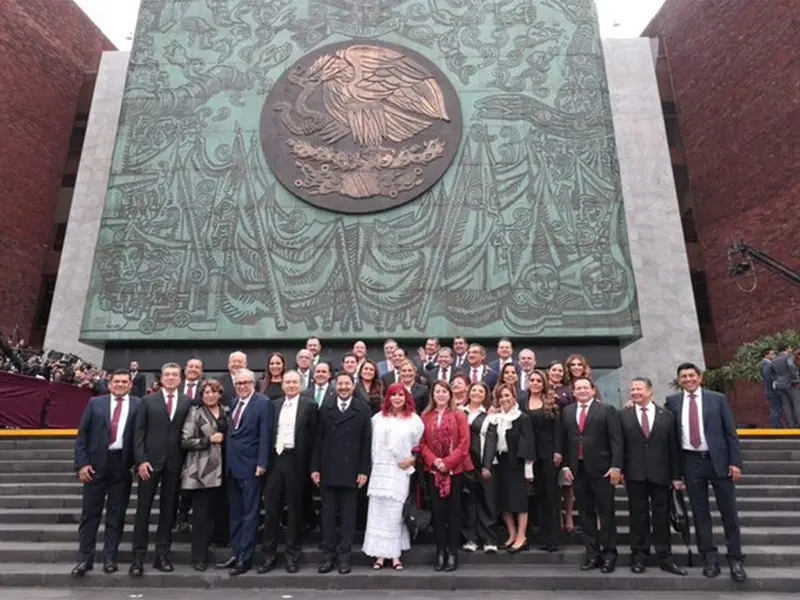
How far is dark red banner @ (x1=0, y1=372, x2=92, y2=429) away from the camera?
12.3 m

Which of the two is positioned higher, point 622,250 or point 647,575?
point 622,250

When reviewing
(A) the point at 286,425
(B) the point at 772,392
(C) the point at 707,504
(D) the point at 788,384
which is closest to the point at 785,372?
(D) the point at 788,384

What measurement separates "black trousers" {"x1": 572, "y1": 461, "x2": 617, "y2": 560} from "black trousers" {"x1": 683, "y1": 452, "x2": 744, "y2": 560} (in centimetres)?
71

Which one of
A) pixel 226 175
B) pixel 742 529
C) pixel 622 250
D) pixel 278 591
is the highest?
pixel 226 175

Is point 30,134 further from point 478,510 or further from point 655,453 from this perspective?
point 655,453

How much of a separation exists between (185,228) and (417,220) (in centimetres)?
600

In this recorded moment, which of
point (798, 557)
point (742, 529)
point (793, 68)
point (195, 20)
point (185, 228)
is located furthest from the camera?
point (793, 68)

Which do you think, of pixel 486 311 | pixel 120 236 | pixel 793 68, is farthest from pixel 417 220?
pixel 793 68

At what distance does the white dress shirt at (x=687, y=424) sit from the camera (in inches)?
214

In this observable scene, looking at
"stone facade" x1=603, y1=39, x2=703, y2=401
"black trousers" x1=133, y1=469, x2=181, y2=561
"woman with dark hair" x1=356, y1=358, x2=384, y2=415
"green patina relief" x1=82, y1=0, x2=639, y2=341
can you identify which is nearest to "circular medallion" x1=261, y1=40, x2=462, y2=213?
"green patina relief" x1=82, y1=0, x2=639, y2=341

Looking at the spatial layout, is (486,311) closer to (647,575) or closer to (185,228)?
(185,228)

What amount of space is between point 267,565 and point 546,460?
2.86 m

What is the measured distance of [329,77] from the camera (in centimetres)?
1617

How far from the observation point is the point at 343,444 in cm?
566
